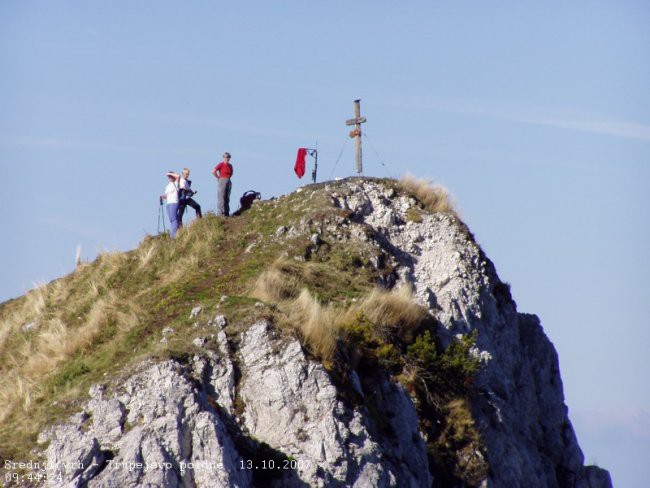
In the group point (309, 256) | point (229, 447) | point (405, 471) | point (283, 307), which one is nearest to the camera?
point (229, 447)

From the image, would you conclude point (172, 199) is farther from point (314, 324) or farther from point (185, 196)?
point (314, 324)

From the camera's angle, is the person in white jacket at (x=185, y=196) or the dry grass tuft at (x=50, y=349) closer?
the dry grass tuft at (x=50, y=349)

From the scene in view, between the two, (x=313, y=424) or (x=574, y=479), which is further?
(x=574, y=479)

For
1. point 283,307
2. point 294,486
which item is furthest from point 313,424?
point 283,307

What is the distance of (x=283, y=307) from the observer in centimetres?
2780

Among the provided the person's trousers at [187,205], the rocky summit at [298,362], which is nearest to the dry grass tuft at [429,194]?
the rocky summit at [298,362]

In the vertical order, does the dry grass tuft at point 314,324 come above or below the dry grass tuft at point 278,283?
below

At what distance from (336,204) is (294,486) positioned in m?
13.0

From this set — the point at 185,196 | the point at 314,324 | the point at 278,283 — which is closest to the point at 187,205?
the point at 185,196

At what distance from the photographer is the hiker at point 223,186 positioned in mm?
37656

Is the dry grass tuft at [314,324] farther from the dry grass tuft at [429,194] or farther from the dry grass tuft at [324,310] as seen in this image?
the dry grass tuft at [429,194]

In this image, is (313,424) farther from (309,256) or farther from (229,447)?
(309,256)

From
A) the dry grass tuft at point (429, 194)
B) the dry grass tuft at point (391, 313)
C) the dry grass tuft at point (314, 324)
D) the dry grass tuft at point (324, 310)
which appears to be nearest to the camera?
the dry grass tuft at point (314, 324)

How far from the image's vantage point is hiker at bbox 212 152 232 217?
1483 inches
